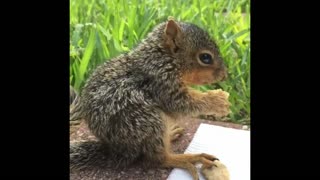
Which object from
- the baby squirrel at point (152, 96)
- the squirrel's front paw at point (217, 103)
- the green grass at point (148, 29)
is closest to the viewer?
the baby squirrel at point (152, 96)

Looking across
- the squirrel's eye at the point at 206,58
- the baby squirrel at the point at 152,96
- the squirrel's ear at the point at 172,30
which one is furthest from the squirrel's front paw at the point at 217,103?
the squirrel's ear at the point at 172,30

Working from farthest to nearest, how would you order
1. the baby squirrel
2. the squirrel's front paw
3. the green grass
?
1. the green grass
2. the squirrel's front paw
3. the baby squirrel

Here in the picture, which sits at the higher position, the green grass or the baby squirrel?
the green grass

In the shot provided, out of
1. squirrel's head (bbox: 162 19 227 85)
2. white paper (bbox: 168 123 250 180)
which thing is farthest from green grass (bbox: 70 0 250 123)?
squirrel's head (bbox: 162 19 227 85)

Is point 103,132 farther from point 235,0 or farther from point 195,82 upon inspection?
point 235,0

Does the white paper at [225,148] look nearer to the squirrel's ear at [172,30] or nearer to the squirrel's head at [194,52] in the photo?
the squirrel's head at [194,52]

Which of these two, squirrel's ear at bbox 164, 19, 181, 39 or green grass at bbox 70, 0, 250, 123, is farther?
green grass at bbox 70, 0, 250, 123

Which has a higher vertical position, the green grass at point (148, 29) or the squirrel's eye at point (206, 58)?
the green grass at point (148, 29)

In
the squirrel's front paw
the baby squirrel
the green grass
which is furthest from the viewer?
the green grass

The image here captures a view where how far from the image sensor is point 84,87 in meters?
1.48

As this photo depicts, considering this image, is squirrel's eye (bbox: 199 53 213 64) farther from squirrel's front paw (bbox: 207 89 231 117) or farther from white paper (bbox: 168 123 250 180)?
white paper (bbox: 168 123 250 180)

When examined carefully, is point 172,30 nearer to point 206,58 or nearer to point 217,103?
point 206,58

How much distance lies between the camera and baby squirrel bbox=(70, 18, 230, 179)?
138cm

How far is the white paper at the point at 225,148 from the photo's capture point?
1.42 meters
